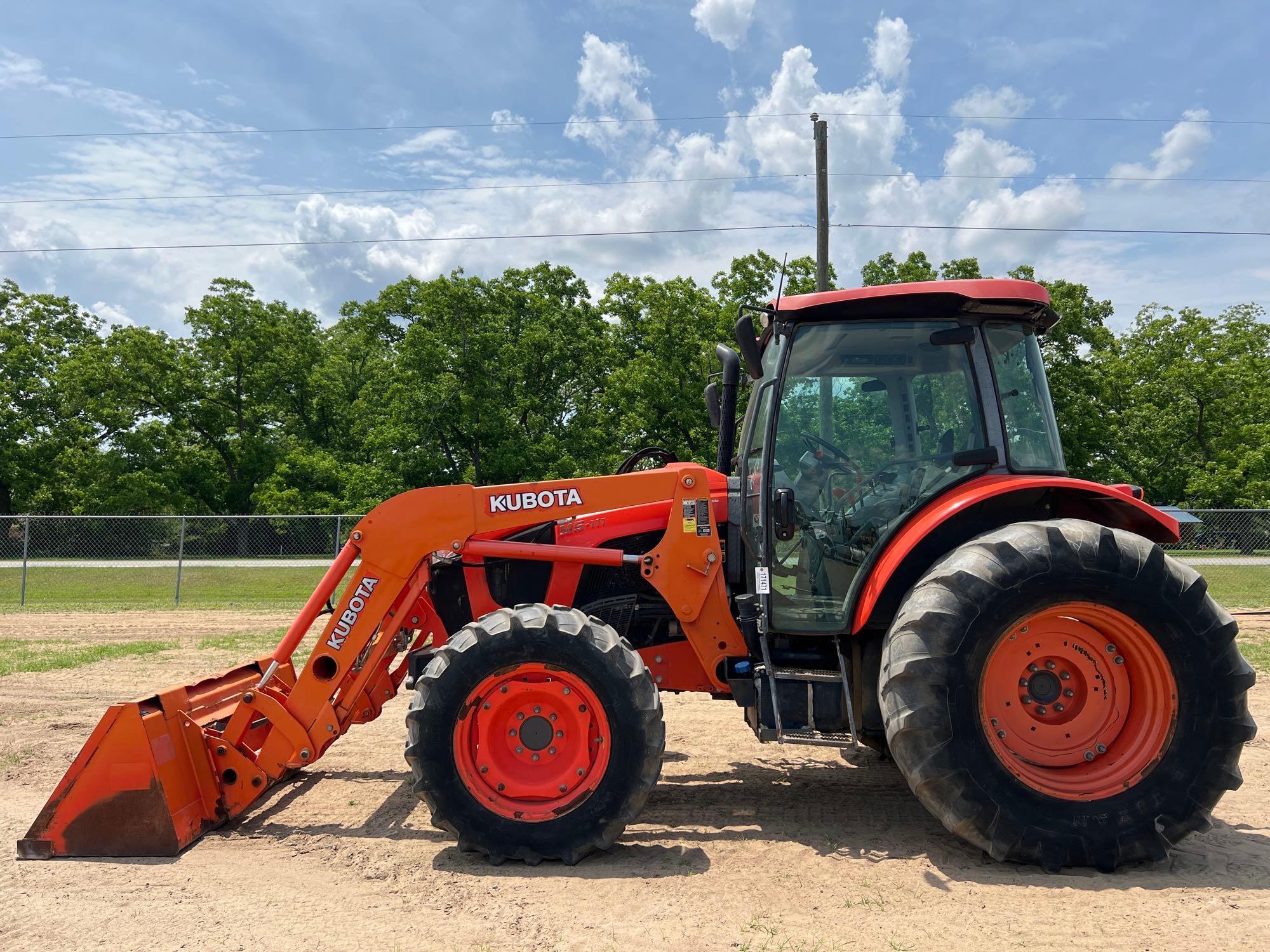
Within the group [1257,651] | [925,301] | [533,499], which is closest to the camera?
[925,301]

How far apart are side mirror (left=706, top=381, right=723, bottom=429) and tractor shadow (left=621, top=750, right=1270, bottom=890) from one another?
2.13m

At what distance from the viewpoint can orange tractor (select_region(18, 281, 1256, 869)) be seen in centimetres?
381

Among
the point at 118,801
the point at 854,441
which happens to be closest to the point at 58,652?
the point at 118,801

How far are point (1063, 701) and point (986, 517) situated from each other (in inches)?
35.2

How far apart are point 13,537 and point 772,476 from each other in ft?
66.0

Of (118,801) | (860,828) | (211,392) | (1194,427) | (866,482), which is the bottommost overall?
(860,828)

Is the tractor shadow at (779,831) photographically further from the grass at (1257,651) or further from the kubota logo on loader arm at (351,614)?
the grass at (1257,651)

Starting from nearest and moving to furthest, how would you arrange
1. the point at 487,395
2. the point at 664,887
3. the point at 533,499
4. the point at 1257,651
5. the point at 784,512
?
the point at 664,887 → the point at 784,512 → the point at 533,499 → the point at 1257,651 → the point at 487,395

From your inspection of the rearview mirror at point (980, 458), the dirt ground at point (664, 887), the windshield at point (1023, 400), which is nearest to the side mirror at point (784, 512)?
the rearview mirror at point (980, 458)

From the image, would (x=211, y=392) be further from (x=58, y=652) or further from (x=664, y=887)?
(x=664, y=887)

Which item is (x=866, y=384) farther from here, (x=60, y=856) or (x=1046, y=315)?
(x=60, y=856)

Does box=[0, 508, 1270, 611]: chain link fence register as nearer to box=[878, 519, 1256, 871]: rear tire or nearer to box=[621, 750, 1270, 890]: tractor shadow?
box=[621, 750, 1270, 890]: tractor shadow

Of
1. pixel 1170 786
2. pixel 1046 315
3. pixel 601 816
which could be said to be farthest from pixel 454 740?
pixel 1046 315

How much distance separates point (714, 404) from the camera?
5230 mm
